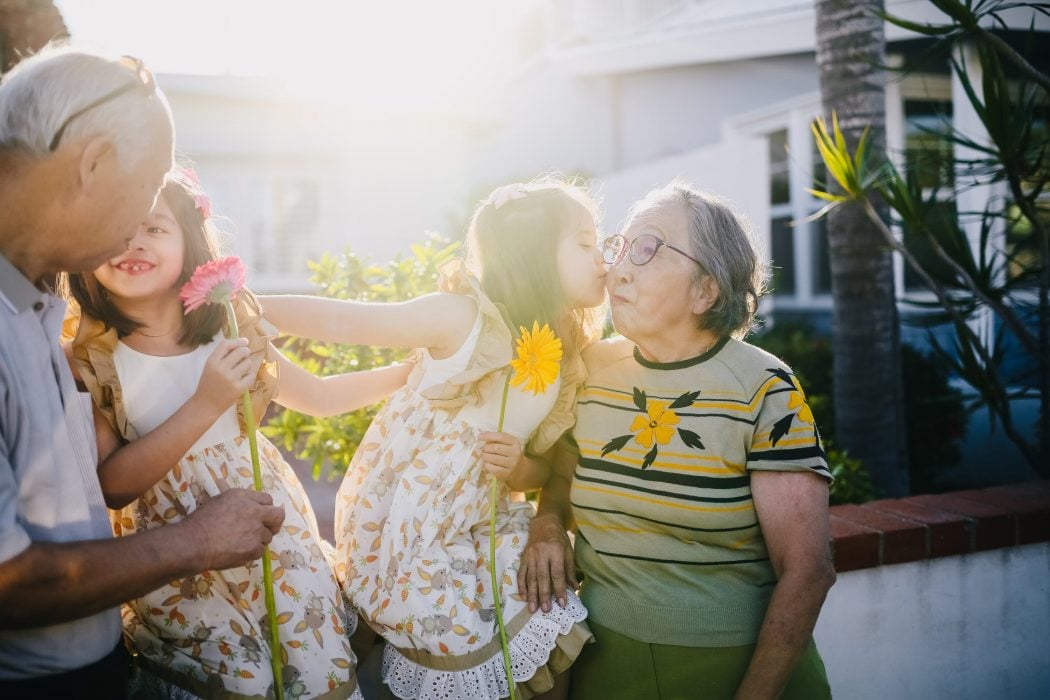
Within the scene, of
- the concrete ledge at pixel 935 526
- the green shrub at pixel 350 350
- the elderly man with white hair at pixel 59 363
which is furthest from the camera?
the green shrub at pixel 350 350

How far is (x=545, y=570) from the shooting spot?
6.78 feet

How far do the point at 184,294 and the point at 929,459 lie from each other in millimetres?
5077

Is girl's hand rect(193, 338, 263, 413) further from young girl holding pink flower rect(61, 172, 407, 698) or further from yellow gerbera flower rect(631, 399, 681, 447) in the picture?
yellow gerbera flower rect(631, 399, 681, 447)

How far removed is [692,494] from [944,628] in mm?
1530

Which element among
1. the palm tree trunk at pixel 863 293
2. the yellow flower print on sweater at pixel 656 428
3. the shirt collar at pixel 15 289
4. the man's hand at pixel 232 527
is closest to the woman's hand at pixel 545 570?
the yellow flower print on sweater at pixel 656 428

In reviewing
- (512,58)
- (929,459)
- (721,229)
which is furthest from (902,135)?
(512,58)

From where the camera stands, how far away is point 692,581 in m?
2.05

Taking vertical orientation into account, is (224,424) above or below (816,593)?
above

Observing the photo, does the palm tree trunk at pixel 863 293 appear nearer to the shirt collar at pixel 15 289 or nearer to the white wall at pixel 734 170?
the shirt collar at pixel 15 289

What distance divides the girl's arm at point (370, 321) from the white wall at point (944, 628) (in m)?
1.59

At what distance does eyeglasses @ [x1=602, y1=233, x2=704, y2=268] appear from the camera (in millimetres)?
2203

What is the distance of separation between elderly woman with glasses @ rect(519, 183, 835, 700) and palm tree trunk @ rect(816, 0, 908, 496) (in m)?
2.19

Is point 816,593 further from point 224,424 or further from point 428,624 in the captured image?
Result: point 224,424

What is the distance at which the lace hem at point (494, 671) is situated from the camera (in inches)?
77.4
